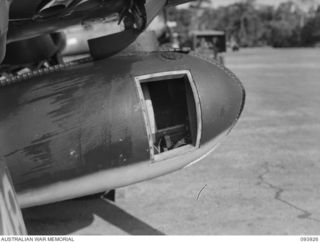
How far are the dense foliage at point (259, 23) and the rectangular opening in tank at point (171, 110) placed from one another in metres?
52.2

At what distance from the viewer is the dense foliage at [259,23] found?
59.9 meters

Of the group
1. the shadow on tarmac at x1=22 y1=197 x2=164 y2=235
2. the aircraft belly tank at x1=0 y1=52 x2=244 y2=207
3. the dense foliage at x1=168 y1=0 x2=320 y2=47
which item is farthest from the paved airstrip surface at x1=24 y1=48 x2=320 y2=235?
the dense foliage at x1=168 y1=0 x2=320 y2=47

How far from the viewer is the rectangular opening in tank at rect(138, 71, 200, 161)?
146 inches

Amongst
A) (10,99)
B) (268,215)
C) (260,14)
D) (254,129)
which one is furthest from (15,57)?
(260,14)

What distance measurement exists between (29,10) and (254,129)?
19.0 feet

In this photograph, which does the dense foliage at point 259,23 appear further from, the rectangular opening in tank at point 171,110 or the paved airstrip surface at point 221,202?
the rectangular opening in tank at point 171,110

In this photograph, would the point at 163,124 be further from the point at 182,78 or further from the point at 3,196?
the point at 3,196

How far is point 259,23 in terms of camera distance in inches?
3307

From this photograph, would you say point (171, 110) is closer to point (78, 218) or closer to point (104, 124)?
point (104, 124)

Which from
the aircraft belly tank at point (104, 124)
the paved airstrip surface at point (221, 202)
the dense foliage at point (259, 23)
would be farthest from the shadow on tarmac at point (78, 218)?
the dense foliage at point (259, 23)

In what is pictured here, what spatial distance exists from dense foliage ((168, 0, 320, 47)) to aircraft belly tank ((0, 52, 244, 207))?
52331mm

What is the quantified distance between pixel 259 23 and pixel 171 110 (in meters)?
83.7

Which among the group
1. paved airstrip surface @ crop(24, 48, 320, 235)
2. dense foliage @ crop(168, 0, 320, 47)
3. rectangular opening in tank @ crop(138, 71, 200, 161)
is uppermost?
rectangular opening in tank @ crop(138, 71, 200, 161)

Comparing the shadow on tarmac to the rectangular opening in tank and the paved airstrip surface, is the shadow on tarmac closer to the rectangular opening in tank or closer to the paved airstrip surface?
the paved airstrip surface
